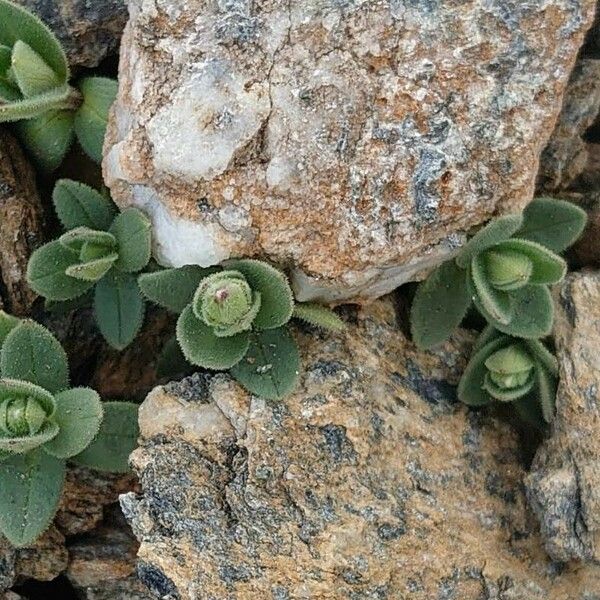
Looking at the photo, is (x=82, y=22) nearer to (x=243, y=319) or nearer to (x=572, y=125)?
(x=243, y=319)

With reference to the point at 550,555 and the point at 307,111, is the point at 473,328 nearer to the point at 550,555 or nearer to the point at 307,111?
the point at 550,555

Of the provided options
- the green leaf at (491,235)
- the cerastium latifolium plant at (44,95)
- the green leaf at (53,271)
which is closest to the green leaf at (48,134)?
the cerastium latifolium plant at (44,95)

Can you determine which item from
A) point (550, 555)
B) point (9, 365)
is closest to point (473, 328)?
point (550, 555)

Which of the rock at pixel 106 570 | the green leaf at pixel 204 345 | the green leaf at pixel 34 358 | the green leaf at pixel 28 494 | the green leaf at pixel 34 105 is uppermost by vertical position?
the green leaf at pixel 34 105

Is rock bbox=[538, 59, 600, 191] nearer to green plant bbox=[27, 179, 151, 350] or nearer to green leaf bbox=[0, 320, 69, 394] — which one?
green plant bbox=[27, 179, 151, 350]

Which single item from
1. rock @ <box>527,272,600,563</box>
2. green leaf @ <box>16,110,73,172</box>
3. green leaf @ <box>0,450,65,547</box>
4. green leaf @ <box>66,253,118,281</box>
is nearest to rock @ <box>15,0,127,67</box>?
green leaf @ <box>16,110,73,172</box>

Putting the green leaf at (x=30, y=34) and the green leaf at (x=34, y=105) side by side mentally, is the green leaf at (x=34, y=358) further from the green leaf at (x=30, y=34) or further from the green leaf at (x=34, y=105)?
the green leaf at (x=30, y=34)
